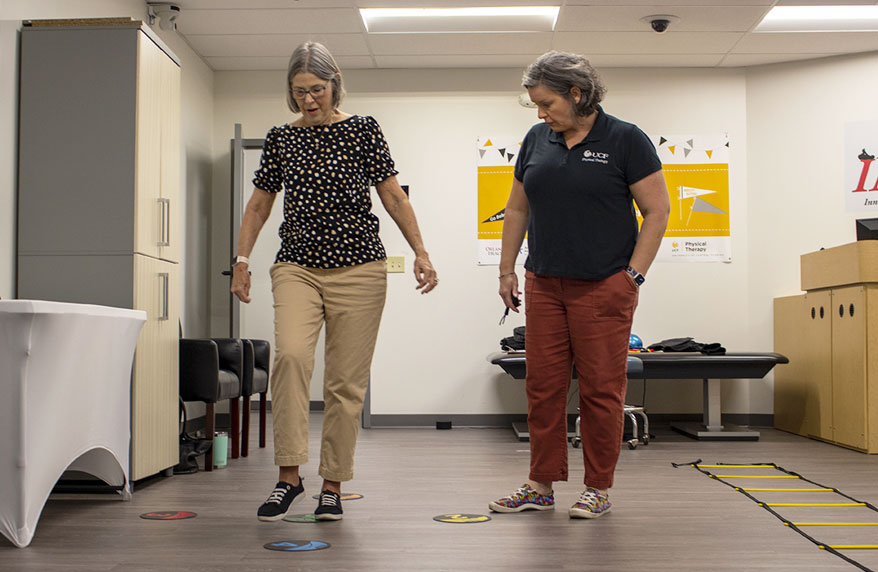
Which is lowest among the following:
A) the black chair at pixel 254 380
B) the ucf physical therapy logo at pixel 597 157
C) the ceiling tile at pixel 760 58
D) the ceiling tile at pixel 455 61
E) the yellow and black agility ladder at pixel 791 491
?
the yellow and black agility ladder at pixel 791 491

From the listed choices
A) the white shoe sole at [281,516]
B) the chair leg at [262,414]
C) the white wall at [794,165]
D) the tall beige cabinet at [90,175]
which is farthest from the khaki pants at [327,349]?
the white wall at [794,165]

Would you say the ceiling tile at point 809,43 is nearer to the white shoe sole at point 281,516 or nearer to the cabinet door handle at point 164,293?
the cabinet door handle at point 164,293

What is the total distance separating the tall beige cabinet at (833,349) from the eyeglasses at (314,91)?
3.26 metres

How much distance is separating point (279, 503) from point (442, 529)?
496mm

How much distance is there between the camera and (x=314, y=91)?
260 cm

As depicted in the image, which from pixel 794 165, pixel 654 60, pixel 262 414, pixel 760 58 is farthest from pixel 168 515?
pixel 760 58

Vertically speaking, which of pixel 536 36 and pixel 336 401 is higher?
pixel 536 36

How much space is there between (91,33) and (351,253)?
1481 mm

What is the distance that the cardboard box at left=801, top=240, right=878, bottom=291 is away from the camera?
4.60 metres

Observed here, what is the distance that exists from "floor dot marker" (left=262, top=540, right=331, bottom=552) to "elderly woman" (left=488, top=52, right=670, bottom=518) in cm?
77

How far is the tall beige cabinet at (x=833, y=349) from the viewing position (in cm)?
459

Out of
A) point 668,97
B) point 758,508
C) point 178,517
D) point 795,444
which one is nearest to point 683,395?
point 795,444

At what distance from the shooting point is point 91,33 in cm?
331

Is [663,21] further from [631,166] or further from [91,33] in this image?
[91,33]
